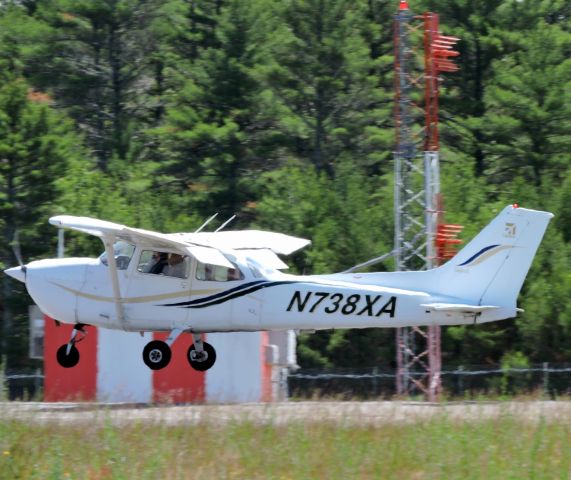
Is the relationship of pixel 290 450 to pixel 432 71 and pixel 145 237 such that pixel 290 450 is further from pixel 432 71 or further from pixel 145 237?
pixel 432 71

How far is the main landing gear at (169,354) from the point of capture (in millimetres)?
20844

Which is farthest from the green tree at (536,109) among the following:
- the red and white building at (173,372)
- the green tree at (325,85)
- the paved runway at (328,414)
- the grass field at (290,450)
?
the grass field at (290,450)

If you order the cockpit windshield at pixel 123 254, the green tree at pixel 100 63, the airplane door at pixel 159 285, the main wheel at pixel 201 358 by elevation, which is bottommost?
the main wheel at pixel 201 358

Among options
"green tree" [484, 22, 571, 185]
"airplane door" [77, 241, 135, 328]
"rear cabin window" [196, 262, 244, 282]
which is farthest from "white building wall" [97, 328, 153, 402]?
"green tree" [484, 22, 571, 185]

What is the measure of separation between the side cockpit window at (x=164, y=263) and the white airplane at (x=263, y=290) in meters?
0.02

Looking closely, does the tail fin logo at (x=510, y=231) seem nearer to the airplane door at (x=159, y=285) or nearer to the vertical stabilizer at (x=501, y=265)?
the vertical stabilizer at (x=501, y=265)

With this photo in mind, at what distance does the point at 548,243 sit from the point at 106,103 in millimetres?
20696

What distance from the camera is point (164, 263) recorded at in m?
20.6

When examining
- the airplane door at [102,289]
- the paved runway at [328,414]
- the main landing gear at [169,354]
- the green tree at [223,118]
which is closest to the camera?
the paved runway at [328,414]

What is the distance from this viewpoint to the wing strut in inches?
795

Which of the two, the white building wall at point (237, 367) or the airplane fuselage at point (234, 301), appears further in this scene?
the white building wall at point (237, 367)

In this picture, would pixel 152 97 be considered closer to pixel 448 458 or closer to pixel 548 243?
pixel 548 243

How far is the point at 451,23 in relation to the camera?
4841 centimetres

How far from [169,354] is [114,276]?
163 centimetres
